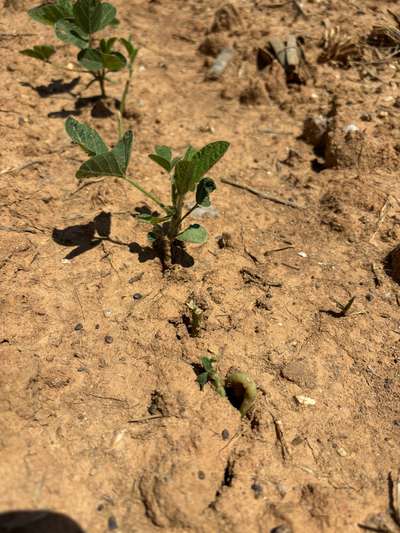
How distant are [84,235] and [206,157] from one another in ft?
2.23

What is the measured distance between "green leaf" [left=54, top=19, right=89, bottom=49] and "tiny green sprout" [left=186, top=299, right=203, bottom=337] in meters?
1.81

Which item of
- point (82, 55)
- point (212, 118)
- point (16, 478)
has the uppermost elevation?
point (82, 55)

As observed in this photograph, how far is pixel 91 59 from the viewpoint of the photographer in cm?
252

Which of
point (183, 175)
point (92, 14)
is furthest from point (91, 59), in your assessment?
point (183, 175)

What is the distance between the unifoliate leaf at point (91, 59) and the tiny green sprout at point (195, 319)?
1.58m

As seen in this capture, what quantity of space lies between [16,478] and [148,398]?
1.55ft

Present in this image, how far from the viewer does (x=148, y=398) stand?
1.59 meters

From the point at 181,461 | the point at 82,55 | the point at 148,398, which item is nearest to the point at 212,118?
the point at 82,55

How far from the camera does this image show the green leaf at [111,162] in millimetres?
1776

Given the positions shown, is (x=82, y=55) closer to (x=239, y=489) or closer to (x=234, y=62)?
(x=234, y=62)

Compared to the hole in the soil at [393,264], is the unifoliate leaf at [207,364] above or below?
below

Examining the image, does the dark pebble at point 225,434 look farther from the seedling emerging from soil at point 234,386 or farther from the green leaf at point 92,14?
the green leaf at point 92,14

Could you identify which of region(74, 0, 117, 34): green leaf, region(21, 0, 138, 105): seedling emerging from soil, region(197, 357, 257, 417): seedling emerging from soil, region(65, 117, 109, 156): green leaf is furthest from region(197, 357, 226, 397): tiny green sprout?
region(74, 0, 117, 34): green leaf

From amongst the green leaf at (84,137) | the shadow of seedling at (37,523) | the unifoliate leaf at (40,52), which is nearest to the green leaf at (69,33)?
the unifoliate leaf at (40,52)
